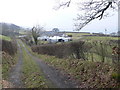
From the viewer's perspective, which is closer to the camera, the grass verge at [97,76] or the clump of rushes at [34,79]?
the grass verge at [97,76]

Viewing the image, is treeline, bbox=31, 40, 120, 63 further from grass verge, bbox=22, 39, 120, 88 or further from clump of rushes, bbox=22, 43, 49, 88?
clump of rushes, bbox=22, 43, 49, 88

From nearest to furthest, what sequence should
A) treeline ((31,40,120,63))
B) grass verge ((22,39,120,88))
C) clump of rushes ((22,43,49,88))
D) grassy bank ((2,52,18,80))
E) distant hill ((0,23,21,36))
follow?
1. grass verge ((22,39,120,88))
2. clump of rushes ((22,43,49,88))
3. treeline ((31,40,120,63))
4. grassy bank ((2,52,18,80))
5. distant hill ((0,23,21,36))

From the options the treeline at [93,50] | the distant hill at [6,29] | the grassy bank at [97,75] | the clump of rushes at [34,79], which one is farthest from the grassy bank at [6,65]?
the distant hill at [6,29]

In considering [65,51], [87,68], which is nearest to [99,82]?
[87,68]

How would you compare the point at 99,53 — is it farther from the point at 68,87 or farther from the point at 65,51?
the point at 65,51

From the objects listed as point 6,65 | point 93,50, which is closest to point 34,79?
point 93,50

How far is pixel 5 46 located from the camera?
102ft

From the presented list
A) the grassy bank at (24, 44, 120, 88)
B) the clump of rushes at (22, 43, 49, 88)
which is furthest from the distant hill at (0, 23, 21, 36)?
the grassy bank at (24, 44, 120, 88)

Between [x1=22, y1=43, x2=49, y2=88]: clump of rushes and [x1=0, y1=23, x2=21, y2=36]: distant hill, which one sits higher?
[x1=0, y1=23, x2=21, y2=36]: distant hill

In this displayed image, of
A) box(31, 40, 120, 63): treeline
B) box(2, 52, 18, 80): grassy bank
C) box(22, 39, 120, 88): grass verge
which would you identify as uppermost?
box(31, 40, 120, 63): treeline

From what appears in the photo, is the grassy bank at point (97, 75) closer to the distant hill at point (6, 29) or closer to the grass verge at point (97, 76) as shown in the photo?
the grass verge at point (97, 76)

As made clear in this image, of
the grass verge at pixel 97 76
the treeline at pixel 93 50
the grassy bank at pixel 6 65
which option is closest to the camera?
the grass verge at pixel 97 76

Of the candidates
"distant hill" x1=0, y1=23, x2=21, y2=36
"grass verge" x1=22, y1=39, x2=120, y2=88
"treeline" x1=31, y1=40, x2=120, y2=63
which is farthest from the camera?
"distant hill" x1=0, y1=23, x2=21, y2=36

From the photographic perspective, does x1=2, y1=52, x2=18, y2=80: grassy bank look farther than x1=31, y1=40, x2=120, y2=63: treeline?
Yes
